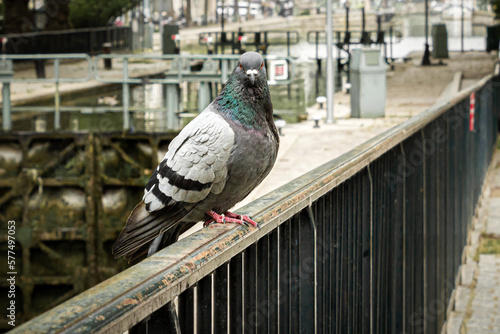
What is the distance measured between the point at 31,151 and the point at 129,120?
2.10m

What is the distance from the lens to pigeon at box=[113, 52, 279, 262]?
3100 millimetres

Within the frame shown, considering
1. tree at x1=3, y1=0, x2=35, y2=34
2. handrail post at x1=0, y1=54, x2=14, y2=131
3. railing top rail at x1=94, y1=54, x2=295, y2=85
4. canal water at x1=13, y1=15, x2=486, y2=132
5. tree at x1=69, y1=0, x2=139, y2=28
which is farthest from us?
tree at x1=69, y1=0, x2=139, y2=28

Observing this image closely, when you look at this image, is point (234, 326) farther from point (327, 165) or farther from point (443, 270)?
point (443, 270)

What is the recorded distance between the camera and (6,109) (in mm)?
17297

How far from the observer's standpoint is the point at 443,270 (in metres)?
5.74

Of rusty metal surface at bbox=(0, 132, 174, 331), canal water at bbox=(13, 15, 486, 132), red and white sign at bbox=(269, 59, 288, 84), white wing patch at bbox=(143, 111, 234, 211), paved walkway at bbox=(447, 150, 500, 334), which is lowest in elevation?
rusty metal surface at bbox=(0, 132, 174, 331)

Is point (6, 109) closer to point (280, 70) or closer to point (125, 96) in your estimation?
point (125, 96)

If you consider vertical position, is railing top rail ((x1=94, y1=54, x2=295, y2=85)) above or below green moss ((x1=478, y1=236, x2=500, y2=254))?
above

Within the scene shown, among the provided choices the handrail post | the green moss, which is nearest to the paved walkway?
the green moss

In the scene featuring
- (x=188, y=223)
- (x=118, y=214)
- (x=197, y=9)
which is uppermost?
(x=197, y=9)

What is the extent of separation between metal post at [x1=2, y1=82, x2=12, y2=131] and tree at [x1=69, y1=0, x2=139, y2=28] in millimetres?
21791

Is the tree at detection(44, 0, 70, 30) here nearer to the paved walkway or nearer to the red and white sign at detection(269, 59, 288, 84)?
the red and white sign at detection(269, 59, 288, 84)

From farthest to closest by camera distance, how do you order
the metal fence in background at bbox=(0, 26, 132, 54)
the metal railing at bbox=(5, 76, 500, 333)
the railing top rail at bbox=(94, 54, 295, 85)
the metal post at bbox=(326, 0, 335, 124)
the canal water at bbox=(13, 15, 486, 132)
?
1. the metal fence in background at bbox=(0, 26, 132, 54)
2. the canal water at bbox=(13, 15, 486, 132)
3. the railing top rail at bbox=(94, 54, 295, 85)
4. the metal post at bbox=(326, 0, 335, 124)
5. the metal railing at bbox=(5, 76, 500, 333)

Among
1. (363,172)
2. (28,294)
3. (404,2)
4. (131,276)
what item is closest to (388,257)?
(363,172)
